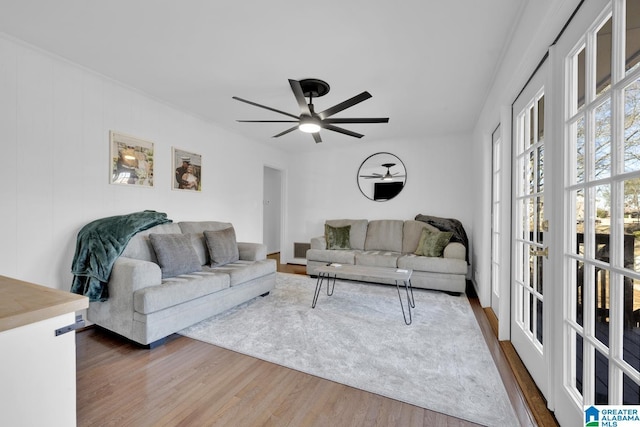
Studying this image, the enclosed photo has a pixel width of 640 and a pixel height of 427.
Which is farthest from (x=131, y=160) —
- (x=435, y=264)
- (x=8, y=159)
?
(x=435, y=264)

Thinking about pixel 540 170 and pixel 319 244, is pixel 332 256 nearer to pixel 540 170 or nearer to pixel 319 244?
pixel 319 244

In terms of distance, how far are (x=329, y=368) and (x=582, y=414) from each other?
4.42 feet

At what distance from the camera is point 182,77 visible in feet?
9.25

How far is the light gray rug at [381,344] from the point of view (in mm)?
1696

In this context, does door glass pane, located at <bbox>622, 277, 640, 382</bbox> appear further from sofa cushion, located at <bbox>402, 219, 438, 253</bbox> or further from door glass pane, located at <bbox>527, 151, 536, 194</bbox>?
sofa cushion, located at <bbox>402, 219, 438, 253</bbox>

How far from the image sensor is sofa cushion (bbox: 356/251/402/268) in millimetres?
4156

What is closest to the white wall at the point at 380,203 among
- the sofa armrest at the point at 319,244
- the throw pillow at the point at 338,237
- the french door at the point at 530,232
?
the throw pillow at the point at 338,237

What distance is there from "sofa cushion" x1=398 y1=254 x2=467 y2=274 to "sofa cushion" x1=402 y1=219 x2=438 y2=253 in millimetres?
555

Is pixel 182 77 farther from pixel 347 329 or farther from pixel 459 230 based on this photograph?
pixel 459 230

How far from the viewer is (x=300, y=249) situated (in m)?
5.96

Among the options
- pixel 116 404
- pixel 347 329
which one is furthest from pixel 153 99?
pixel 347 329

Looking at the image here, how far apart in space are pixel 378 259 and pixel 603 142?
328 cm

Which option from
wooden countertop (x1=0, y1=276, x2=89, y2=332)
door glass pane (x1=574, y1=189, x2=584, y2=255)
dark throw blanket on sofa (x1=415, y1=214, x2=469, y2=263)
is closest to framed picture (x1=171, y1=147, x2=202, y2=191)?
wooden countertop (x1=0, y1=276, x2=89, y2=332)

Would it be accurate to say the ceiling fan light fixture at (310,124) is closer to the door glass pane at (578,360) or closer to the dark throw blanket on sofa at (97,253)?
the dark throw blanket on sofa at (97,253)
